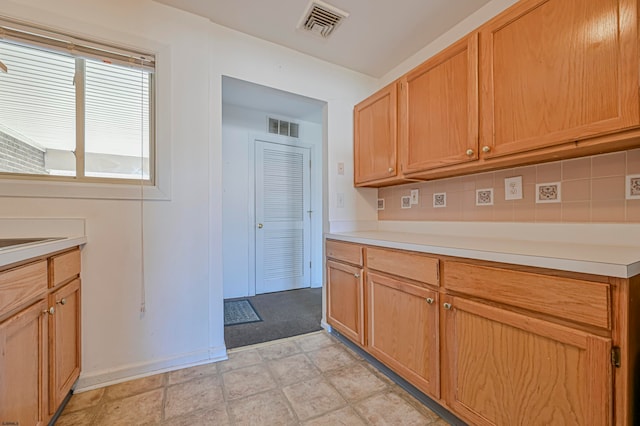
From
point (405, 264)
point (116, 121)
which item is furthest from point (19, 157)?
point (405, 264)

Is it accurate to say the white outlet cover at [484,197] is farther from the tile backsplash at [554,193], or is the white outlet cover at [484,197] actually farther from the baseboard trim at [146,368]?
the baseboard trim at [146,368]

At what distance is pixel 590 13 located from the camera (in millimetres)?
1068

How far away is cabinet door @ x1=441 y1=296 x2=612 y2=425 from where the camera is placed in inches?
33.6

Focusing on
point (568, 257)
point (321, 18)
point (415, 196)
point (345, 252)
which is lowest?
point (345, 252)

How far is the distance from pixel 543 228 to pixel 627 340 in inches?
30.5

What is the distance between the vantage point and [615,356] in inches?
32.0

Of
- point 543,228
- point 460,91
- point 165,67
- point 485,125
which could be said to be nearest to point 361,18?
point 460,91

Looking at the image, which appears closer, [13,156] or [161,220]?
[13,156]

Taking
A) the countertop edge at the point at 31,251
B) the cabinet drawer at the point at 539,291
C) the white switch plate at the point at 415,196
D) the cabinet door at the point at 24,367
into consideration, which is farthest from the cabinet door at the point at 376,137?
the cabinet door at the point at 24,367

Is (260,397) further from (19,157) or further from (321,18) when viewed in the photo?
(321,18)

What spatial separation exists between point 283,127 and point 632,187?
321 centimetres

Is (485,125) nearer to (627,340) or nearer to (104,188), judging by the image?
(627,340)

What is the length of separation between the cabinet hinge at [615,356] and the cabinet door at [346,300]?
1.22 metres

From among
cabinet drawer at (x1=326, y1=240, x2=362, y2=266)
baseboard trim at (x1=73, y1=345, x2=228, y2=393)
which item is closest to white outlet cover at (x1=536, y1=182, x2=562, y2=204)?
cabinet drawer at (x1=326, y1=240, x2=362, y2=266)
